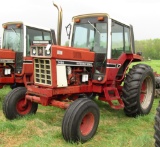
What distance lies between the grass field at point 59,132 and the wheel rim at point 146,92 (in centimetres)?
53

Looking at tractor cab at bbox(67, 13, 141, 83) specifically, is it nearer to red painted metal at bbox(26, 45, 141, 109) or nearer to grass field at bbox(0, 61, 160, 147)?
red painted metal at bbox(26, 45, 141, 109)

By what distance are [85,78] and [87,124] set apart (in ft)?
3.73

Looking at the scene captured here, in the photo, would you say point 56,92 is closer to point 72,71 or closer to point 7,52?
point 72,71

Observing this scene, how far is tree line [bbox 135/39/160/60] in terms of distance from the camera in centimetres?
8682

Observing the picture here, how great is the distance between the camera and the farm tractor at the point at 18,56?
7734 mm

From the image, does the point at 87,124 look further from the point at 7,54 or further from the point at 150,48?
the point at 150,48

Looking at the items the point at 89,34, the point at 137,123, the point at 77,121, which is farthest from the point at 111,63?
the point at 77,121

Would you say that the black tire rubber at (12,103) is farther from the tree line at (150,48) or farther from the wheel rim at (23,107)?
the tree line at (150,48)

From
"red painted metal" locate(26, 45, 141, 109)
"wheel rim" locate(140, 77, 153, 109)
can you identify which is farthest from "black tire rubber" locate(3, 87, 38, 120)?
"wheel rim" locate(140, 77, 153, 109)

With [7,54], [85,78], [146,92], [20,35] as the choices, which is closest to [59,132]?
[85,78]

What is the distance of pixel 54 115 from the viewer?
6.10 m

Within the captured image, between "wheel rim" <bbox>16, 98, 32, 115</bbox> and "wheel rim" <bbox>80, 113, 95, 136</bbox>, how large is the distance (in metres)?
1.61

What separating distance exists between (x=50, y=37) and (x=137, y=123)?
4.83 meters

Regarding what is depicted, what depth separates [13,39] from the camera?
8.32 metres
